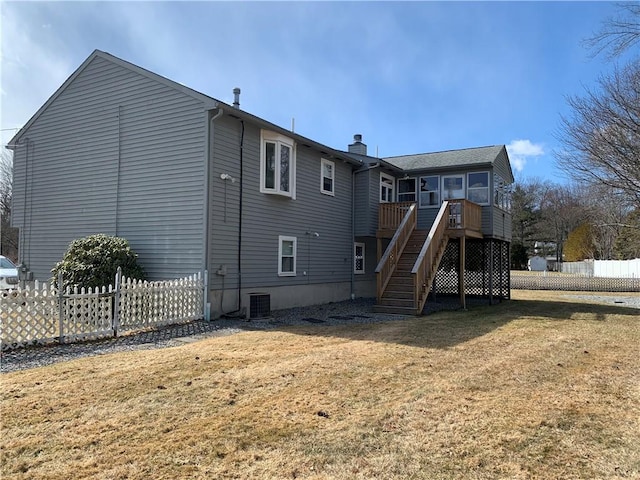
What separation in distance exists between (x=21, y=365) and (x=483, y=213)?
14798 mm

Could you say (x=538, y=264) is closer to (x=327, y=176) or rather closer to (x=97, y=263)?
(x=327, y=176)

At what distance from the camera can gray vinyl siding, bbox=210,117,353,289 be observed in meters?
10.9

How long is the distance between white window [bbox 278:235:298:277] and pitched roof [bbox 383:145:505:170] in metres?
6.73

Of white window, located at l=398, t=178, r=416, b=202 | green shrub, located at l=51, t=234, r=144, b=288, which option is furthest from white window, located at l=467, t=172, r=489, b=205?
green shrub, located at l=51, t=234, r=144, b=288

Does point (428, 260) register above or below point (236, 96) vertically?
below

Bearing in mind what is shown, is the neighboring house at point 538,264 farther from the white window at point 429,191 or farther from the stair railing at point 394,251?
the stair railing at point 394,251

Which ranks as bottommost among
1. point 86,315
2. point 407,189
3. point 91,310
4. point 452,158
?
point 86,315

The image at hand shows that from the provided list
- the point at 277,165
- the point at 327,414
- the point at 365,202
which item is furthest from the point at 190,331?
the point at 365,202

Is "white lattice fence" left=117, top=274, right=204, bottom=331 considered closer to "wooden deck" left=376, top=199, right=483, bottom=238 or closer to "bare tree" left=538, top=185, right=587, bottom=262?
"wooden deck" left=376, top=199, right=483, bottom=238

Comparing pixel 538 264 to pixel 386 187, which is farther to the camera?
pixel 538 264

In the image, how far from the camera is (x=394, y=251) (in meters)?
13.6

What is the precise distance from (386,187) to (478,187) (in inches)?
140

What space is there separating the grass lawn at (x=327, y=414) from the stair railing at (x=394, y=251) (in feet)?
17.0

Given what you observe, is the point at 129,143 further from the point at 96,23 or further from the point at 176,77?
the point at 96,23
